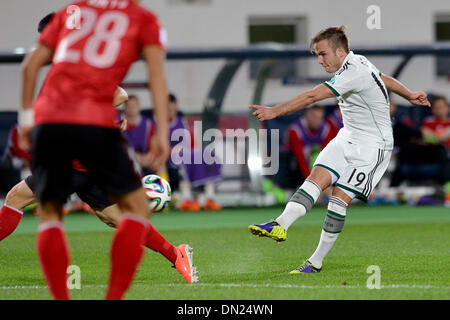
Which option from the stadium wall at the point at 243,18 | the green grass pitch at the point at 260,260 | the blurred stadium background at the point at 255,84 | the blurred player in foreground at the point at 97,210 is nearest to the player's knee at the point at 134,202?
the green grass pitch at the point at 260,260

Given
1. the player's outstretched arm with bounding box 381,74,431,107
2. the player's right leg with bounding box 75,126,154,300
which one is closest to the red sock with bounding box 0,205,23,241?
the player's right leg with bounding box 75,126,154,300

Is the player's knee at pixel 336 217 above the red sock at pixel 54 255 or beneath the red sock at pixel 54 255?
beneath

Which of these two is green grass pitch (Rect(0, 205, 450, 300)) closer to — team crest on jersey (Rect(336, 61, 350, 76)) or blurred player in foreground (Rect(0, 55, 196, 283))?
blurred player in foreground (Rect(0, 55, 196, 283))

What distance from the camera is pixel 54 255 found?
4562mm

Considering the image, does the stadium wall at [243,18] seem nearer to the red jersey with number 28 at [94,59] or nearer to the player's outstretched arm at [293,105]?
the player's outstretched arm at [293,105]

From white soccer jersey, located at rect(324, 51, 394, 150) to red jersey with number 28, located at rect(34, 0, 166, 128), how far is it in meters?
2.59

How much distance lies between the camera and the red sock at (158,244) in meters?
6.51

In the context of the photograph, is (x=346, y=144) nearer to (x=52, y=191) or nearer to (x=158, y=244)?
(x=158, y=244)

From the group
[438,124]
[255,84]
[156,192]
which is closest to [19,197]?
[156,192]

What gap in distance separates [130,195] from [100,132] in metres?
0.36

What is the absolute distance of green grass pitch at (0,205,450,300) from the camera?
226 inches

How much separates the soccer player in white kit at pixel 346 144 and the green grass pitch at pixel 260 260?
488 millimetres

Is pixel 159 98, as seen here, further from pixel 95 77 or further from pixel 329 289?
pixel 329 289

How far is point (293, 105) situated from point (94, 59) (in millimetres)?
2267
